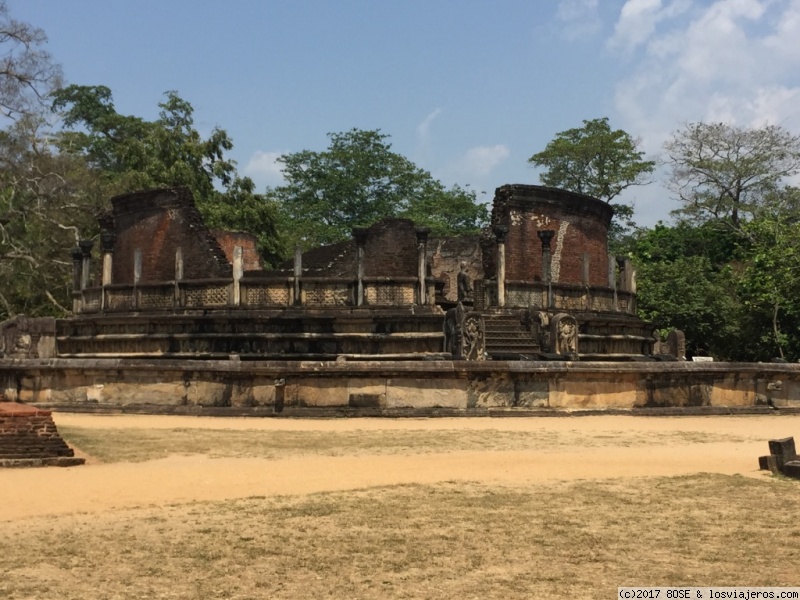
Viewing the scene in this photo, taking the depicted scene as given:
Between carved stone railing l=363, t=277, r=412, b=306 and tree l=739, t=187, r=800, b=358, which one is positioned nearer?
carved stone railing l=363, t=277, r=412, b=306

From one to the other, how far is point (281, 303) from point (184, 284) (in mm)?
2544

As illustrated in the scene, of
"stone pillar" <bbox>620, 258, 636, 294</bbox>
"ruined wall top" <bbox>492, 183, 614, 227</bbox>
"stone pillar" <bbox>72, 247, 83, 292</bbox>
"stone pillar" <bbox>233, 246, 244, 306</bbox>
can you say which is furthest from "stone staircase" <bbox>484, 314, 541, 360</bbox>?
"stone pillar" <bbox>72, 247, 83, 292</bbox>

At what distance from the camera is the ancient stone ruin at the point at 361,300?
736 inches

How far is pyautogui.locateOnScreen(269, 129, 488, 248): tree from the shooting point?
49.5m

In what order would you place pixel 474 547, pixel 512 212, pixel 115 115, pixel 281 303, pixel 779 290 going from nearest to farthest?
pixel 474 547 < pixel 281 303 < pixel 512 212 < pixel 779 290 < pixel 115 115

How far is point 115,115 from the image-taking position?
179 feet

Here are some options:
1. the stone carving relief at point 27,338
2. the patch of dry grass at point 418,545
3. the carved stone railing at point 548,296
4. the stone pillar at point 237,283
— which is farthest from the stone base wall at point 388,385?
the carved stone railing at point 548,296

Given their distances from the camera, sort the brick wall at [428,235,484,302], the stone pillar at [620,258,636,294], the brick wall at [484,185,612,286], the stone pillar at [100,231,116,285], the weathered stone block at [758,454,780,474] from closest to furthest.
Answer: the weathered stone block at [758,454,780,474], the stone pillar at [100,231,116,285], the brick wall at [484,185,612,286], the stone pillar at [620,258,636,294], the brick wall at [428,235,484,302]

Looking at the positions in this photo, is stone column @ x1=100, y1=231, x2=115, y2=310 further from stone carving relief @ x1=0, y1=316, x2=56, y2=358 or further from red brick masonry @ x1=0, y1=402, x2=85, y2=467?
red brick masonry @ x1=0, y1=402, x2=85, y2=467

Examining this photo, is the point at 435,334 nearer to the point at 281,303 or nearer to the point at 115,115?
the point at 281,303

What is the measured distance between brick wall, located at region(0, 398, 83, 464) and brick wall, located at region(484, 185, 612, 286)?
16.0 metres

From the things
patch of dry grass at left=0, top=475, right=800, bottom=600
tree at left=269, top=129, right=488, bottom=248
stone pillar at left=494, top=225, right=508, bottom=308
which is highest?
tree at left=269, top=129, right=488, bottom=248

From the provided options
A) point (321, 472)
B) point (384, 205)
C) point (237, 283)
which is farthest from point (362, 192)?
point (321, 472)

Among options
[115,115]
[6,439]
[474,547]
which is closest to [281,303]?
[6,439]
